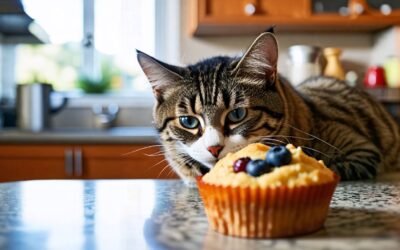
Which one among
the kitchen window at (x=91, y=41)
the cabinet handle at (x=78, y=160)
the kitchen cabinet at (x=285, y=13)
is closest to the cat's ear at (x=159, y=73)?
the cabinet handle at (x=78, y=160)

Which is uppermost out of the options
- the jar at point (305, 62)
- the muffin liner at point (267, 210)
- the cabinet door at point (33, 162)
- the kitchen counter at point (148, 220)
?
the jar at point (305, 62)

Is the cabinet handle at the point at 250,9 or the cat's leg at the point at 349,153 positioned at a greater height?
the cabinet handle at the point at 250,9

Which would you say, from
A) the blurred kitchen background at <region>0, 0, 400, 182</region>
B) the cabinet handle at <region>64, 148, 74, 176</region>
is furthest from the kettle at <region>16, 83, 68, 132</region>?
the cabinet handle at <region>64, 148, 74, 176</region>

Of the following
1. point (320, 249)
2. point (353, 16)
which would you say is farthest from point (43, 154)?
point (320, 249)

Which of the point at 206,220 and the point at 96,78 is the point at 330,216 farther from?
the point at 96,78

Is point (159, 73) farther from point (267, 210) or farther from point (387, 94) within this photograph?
point (387, 94)

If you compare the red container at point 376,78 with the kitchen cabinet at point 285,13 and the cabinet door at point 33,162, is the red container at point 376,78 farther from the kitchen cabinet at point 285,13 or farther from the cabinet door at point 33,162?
the cabinet door at point 33,162

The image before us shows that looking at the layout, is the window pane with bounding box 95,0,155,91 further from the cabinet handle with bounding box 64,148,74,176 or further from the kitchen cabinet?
the cabinet handle with bounding box 64,148,74,176
